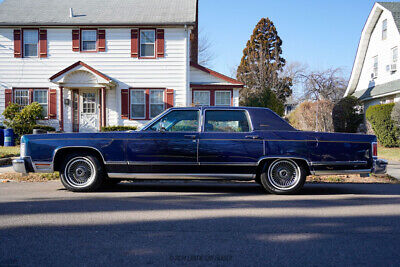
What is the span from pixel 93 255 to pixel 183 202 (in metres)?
2.61

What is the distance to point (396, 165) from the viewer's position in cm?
1182

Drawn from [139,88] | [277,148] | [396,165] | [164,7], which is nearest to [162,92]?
[139,88]

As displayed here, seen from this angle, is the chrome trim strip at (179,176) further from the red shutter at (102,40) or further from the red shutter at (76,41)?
the red shutter at (76,41)

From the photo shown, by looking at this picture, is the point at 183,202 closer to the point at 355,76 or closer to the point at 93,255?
the point at 93,255

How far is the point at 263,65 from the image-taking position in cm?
4162

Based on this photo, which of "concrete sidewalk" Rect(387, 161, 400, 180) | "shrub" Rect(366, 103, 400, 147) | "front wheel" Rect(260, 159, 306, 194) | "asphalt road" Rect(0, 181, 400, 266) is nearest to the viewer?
"asphalt road" Rect(0, 181, 400, 266)

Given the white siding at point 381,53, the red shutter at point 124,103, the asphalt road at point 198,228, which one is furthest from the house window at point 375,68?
the asphalt road at point 198,228

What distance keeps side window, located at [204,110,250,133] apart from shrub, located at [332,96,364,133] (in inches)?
741

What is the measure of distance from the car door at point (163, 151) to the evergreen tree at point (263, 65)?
3367cm

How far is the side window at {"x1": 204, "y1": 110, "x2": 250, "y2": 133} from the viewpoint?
687 cm

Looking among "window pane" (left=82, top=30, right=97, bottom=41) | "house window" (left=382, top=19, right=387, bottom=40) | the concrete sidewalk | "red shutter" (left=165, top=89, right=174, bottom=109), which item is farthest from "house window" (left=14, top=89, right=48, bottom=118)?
"house window" (left=382, top=19, right=387, bottom=40)

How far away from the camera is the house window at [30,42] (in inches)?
783

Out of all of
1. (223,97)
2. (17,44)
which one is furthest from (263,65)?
(17,44)

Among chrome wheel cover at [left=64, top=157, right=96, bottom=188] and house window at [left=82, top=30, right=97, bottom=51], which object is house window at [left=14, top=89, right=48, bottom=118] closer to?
house window at [left=82, top=30, right=97, bottom=51]
